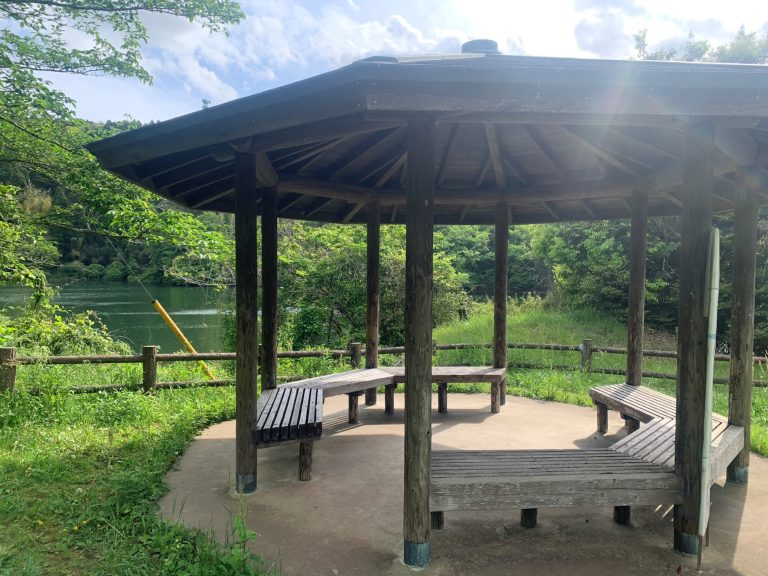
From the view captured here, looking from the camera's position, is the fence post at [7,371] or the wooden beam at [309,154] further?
the fence post at [7,371]

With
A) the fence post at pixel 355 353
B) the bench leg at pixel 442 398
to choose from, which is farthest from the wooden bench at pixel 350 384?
the fence post at pixel 355 353

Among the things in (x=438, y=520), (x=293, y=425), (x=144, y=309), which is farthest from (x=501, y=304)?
(x=144, y=309)

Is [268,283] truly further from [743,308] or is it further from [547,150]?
[743,308]

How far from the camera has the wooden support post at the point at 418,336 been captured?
2.81m

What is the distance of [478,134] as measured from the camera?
4516 mm

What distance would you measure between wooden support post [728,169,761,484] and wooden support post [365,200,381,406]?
147 inches

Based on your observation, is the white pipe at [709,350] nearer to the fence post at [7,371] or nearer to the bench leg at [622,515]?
the bench leg at [622,515]

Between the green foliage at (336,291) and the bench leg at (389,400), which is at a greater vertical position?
the green foliage at (336,291)

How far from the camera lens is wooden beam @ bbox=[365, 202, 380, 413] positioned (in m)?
6.28

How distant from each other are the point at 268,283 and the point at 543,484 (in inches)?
140

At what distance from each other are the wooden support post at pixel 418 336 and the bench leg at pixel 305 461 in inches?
56.4

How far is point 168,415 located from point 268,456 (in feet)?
5.70

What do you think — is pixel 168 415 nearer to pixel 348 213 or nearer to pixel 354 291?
pixel 348 213

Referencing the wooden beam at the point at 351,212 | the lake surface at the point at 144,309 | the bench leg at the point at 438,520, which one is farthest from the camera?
the lake surface at the point at 144,309
